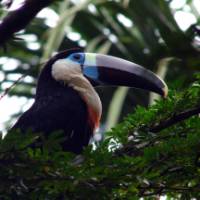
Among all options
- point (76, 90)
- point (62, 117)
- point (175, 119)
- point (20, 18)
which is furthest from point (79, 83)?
point (20, 18)

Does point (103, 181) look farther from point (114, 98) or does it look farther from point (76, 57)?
point (114, 98)

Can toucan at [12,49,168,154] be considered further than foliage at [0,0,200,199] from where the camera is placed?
Yes

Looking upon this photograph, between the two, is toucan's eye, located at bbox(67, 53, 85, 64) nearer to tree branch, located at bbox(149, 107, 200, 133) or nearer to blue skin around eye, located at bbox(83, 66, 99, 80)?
blue skin around eye, located at bbox(83, 66, 99, 80)

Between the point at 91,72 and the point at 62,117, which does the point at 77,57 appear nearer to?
the point at 91,72

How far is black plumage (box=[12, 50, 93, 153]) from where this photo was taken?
11.9 feet

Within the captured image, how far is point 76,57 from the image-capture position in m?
4.54

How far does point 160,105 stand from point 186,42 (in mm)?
250

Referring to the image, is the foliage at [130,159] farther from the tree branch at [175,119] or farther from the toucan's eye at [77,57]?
the toucan's eye at [77,57]

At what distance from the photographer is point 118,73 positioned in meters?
4.22

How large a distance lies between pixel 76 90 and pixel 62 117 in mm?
355

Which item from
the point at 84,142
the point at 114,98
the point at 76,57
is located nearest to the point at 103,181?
the point at 84,142

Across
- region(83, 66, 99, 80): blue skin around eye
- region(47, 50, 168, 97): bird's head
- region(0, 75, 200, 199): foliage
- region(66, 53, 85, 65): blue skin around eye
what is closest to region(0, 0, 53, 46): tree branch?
→ region(0, 75, 200, 199): foliage

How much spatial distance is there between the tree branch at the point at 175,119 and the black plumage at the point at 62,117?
42.8 inches

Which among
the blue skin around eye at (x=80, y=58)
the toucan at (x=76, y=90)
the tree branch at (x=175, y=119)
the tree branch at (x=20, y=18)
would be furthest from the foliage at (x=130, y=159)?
the blue skin around eye at (x=80, y=58)
